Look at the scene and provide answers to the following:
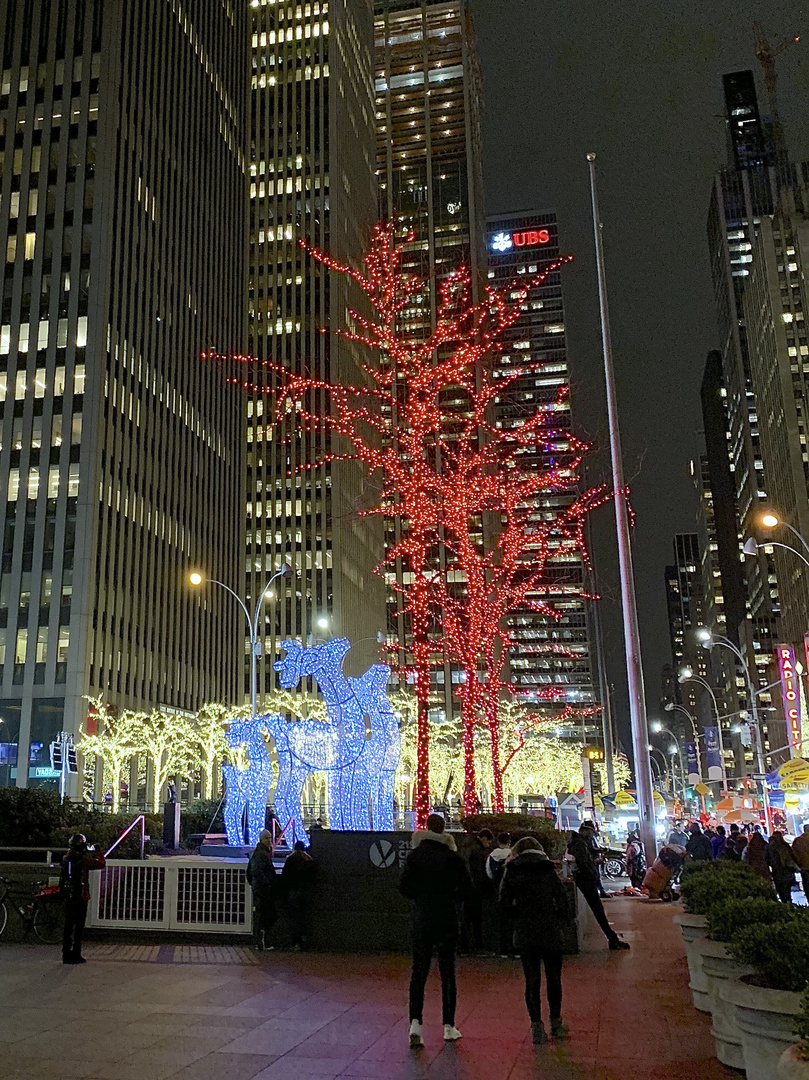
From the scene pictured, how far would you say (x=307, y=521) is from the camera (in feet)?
404

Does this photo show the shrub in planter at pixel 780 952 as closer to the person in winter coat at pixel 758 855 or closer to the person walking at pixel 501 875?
the person walking at pixel 501 875

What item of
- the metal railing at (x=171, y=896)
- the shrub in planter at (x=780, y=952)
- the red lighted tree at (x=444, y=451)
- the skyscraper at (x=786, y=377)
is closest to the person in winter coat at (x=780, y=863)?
the red lighted tree at (x=444, y=451)

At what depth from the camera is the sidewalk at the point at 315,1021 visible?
764 centimetres

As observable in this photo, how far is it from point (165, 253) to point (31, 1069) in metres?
88.6

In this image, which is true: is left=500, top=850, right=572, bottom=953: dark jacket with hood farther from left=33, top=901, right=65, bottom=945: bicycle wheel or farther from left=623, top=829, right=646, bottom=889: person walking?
left=623, top=829, right=646, bottom=889: person walking

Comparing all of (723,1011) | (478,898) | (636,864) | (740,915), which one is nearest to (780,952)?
(740,915)

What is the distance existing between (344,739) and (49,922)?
22.2 feet

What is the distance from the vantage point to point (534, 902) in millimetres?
8859

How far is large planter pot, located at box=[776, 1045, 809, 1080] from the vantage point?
4.37 meters

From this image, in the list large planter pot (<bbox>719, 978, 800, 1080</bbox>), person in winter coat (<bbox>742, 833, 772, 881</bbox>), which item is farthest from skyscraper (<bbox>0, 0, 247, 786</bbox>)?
large planter pot (<bbox>719, 978, 800, 1080</bbox>)

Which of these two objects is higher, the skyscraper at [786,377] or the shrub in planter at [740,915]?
the skyscraper at [786,377]

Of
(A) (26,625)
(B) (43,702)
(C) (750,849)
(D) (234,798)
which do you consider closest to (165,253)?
(A) (26,625)

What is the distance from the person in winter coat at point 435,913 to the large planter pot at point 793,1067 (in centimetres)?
427

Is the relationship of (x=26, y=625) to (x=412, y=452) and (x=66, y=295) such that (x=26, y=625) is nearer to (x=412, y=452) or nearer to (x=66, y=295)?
(x=66, y=295)
